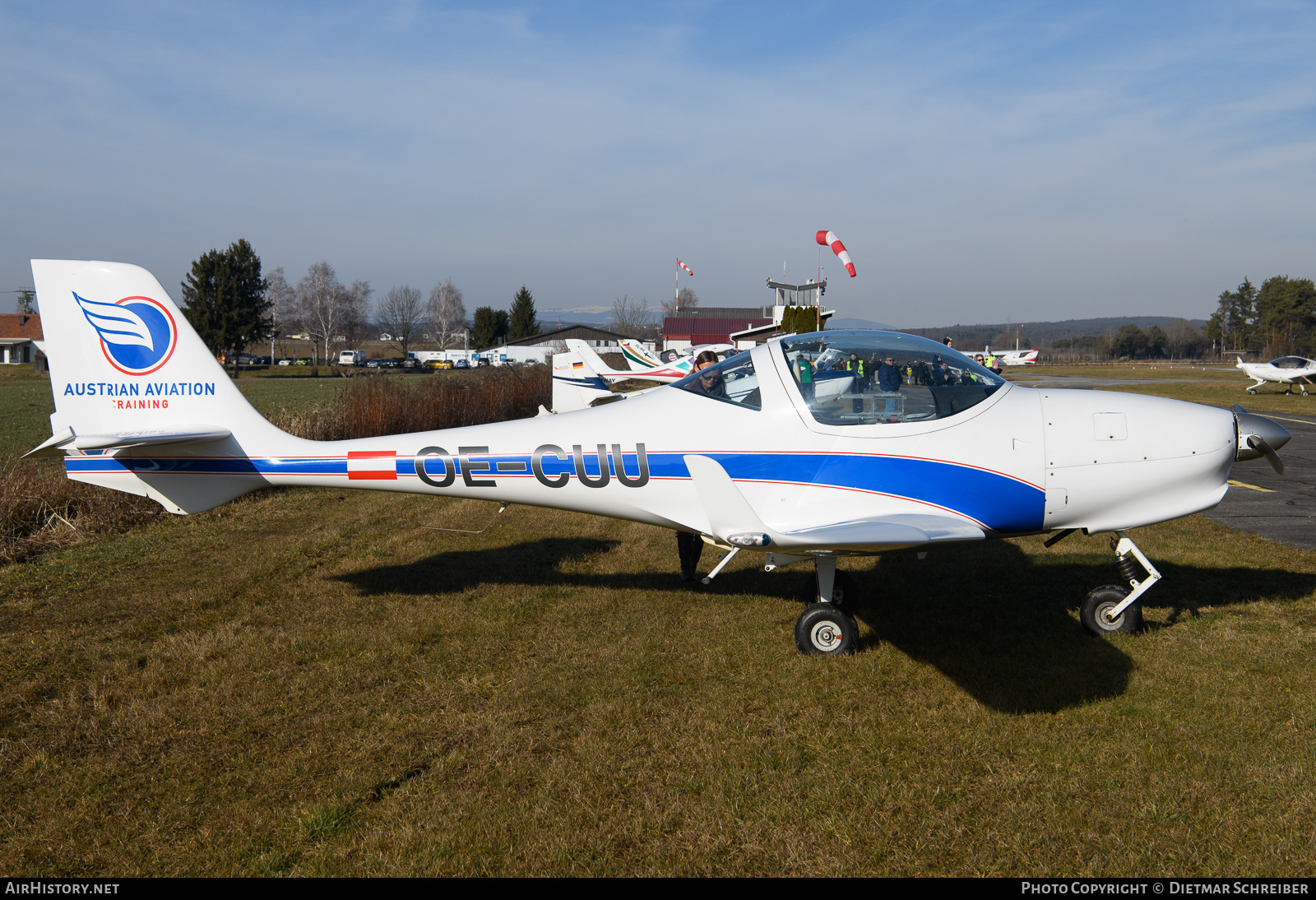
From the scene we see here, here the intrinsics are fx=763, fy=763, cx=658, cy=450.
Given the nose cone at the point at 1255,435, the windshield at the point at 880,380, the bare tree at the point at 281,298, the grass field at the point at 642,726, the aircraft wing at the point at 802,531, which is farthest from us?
the bare tree at the point at 281,298

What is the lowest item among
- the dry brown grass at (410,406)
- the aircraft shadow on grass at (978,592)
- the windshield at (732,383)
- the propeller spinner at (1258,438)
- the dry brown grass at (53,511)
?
the aircraft shadow on grass at (978,592)

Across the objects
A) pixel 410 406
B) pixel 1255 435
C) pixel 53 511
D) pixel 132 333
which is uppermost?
pixel 132 333

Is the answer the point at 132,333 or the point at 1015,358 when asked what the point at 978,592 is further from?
the point at 1015,358

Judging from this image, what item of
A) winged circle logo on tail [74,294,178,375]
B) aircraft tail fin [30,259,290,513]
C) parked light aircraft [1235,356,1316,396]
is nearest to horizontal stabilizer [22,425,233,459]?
aircraft tail fin [30,259,290,513]

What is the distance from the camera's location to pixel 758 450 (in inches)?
210

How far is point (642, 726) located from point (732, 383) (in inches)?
97.2

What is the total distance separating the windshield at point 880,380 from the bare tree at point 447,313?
111 metres

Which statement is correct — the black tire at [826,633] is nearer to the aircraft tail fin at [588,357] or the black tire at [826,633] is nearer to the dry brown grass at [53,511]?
the dry brown grass at [53,511]

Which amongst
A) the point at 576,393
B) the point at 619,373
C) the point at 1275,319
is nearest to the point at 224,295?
the point at 619,373

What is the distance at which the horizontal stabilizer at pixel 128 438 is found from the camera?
5.44 meters

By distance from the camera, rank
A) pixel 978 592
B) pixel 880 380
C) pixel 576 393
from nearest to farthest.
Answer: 1. pixel 880 380
2. pixel 978 592
3. pixel 576 393

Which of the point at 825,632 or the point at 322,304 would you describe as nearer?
the point at 825,632

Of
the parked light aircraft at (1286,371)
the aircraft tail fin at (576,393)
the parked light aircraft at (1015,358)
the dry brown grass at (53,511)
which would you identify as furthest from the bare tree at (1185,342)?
the dry brown grass at (53,511)
